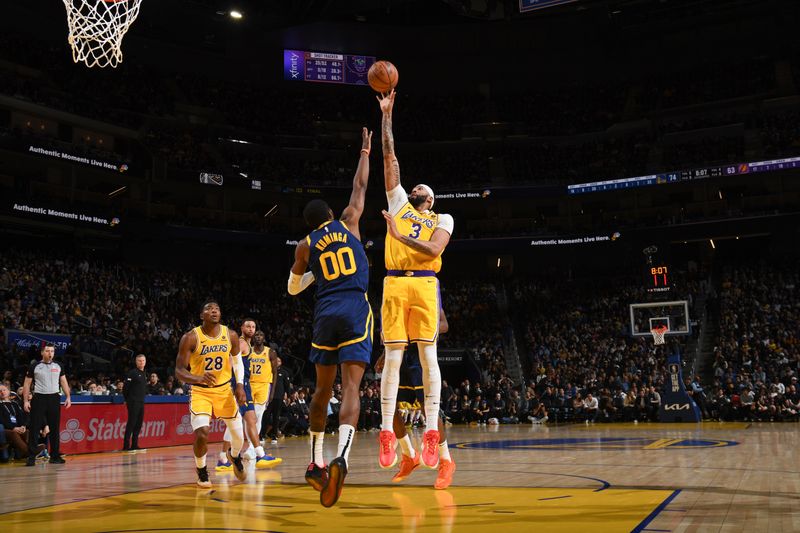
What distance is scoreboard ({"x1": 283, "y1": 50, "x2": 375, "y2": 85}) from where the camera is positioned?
1467 inches

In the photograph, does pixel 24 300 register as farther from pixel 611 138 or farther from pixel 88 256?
pixel 611 138

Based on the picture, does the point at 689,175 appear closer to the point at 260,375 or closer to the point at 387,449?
the point at 260,375

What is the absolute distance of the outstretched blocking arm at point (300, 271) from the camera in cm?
622

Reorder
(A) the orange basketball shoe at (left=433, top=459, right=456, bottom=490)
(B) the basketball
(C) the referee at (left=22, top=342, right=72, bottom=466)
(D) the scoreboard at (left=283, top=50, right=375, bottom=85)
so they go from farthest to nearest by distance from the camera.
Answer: (D) the scoreboard at (left=283, top=50, right=375, bottom=85) < (C) the referee at (left=22, top=342, right=72, bottom=466) < (B) the basketball < (A) the orange basketball shoe at (left=433, top=459, right=456, bottom=490)

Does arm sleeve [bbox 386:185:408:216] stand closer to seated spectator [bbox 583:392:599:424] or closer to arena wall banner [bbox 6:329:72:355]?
arena wall banner [bbox 6:329:72:355]

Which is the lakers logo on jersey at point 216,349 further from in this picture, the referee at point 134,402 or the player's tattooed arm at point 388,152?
the referee at point 134,402

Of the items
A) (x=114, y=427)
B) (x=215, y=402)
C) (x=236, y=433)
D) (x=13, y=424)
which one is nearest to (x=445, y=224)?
(x=215, y=402)

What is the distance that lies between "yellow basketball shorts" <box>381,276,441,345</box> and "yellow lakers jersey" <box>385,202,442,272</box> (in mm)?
119

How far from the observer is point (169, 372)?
21.6 m

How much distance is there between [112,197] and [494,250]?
17.3m

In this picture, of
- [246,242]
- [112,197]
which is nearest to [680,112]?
[246,242]

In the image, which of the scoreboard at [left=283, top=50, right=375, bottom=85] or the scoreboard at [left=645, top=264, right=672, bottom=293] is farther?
the scoreboard at [left=283, top=50, right=375, bottom=85]

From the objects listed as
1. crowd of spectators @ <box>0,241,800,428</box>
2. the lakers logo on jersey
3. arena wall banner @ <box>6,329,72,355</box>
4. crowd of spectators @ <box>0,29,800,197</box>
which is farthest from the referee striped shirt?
crowd of spectators @ <box>0,29,800,197</box>

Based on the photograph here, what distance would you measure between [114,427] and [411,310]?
1106 cm
